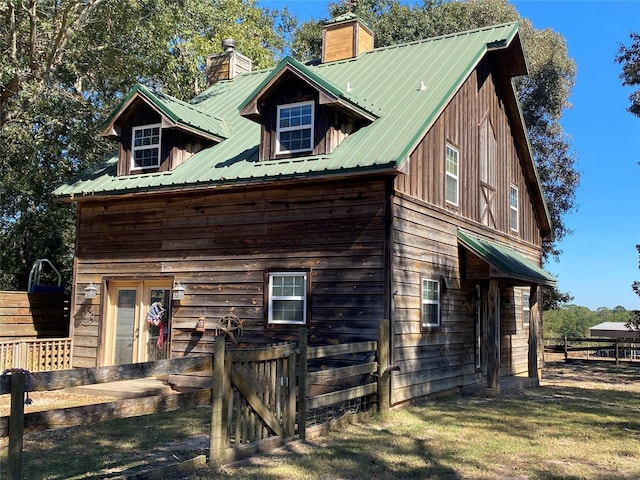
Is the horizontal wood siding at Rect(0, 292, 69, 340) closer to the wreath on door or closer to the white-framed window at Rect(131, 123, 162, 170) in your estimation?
the wreath on door

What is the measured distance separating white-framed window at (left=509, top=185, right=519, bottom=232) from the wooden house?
1.49 meters

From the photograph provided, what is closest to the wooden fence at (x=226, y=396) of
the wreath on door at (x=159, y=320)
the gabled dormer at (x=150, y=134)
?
the wreath on door at (x=159, y=320)

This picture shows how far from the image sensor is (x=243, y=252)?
1387cm

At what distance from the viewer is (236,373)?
762cm

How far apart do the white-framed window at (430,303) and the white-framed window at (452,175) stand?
7.10ft

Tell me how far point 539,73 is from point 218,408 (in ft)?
106

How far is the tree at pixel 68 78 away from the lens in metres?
19.0

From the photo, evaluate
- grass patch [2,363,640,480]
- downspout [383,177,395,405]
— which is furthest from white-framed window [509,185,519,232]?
downspout [383,177,395,405]

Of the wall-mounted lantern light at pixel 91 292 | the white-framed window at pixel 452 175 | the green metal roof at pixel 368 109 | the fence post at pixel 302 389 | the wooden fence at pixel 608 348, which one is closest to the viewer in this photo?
the fence post at pixel 302 389

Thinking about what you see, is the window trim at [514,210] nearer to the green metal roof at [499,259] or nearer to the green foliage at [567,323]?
the green metal roof at [499,259]

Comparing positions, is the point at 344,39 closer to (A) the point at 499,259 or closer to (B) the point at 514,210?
(B) the point at 514,210

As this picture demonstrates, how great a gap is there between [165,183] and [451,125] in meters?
6.64

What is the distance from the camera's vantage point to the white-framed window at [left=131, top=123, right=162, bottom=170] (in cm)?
1564

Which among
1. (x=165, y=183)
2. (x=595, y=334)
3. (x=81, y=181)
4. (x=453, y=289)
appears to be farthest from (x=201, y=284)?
(x=595, y=334)
